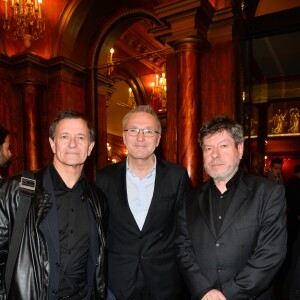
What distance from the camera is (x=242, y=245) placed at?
1.88 metres

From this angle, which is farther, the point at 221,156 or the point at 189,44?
the point at 189,44

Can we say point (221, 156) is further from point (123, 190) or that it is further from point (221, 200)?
point (123, 190)

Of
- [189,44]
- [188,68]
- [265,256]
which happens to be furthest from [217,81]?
[265,256]

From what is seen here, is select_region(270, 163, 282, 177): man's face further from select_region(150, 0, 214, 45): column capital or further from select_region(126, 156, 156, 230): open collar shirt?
select_region(126, 156, 156, 230): open collar shirt

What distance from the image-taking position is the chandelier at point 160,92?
10250 mm

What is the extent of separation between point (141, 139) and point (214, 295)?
115cm

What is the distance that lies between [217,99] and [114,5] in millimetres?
3330

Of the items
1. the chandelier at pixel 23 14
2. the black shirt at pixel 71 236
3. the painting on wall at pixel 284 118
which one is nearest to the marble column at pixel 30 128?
the chandelier at pixel 23 14

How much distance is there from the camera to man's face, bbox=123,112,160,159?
230cm

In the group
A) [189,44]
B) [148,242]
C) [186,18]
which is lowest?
[148,242]

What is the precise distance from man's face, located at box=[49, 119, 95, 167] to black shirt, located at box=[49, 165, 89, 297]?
122mm

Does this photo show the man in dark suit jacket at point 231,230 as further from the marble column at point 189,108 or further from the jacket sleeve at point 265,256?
the marble column at point 189,108

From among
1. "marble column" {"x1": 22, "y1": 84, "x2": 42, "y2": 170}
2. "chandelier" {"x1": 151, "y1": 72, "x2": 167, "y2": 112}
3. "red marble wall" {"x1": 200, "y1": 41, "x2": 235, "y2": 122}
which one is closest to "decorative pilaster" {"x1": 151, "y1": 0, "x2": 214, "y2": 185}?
"red marble wall" {"x1": 200, "y1": 41, "x2": 235, "y2": 122}

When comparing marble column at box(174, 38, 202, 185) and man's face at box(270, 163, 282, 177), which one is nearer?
marble column at box(174, 38, 202, 185)
